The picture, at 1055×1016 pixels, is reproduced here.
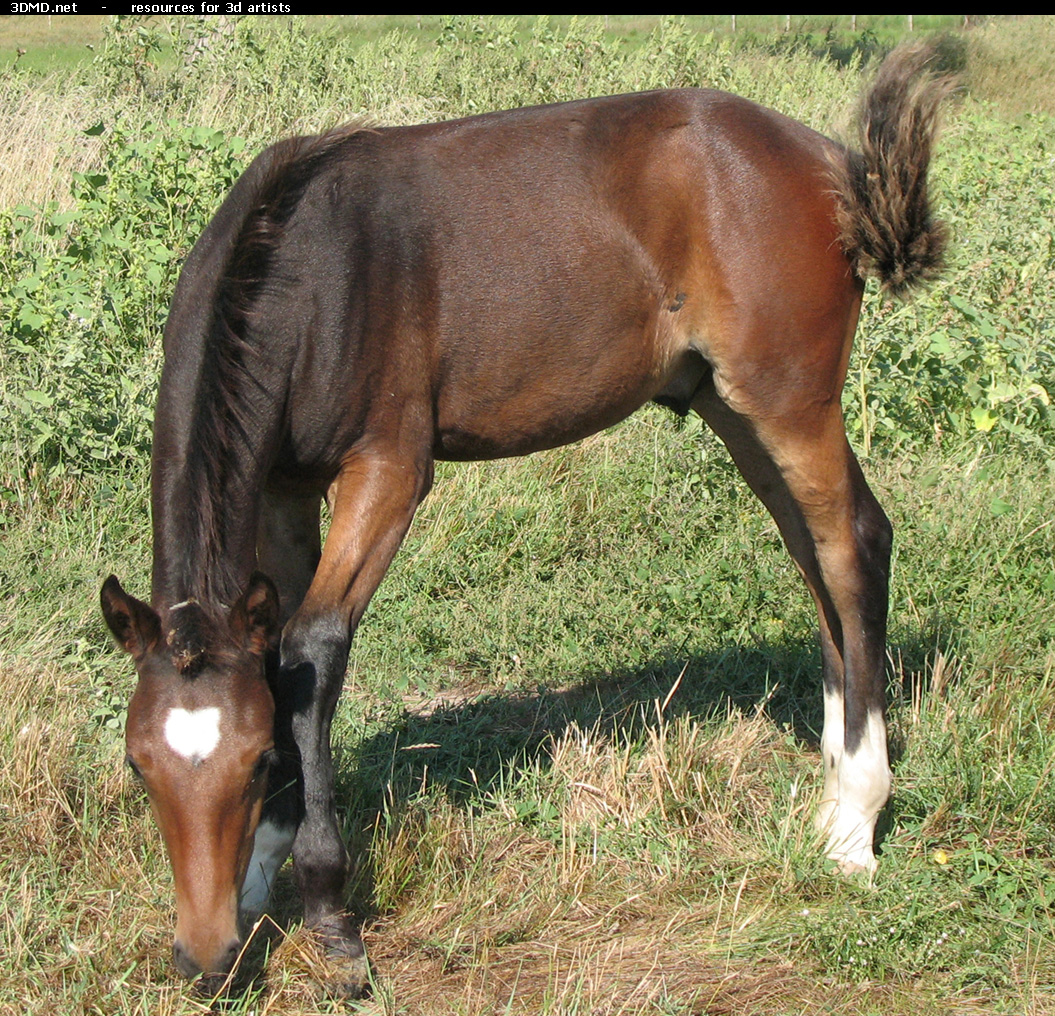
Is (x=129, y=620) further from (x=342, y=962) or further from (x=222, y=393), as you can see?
(x=342, y=962)

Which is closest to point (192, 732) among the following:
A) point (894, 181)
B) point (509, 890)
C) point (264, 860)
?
point (264, 860)

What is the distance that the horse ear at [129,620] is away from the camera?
267 cm

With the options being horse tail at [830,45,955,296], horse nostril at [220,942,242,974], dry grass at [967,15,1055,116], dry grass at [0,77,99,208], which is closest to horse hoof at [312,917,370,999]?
horse nostril at [220,942,242,974]

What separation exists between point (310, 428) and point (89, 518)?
2.75m

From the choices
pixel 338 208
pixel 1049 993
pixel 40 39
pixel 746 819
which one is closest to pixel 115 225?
pixel 338 208

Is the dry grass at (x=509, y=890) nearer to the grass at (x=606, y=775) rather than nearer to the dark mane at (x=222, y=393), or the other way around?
the grass at (x=606, y=775)

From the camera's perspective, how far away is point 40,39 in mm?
25000

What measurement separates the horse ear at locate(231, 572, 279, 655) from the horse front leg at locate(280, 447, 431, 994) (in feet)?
0.86

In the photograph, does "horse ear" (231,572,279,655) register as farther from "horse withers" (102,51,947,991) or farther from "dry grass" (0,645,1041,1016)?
"dry grass" (0,645,1041,1016)

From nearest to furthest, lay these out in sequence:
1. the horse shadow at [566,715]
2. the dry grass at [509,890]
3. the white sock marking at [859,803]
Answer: the dry grass at [509,890]
the white sock marking at [859,803]
the horse shadow at [566,715]

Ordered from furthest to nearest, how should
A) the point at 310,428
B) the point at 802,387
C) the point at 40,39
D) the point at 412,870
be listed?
the point at 40,39, the point at 802,387, the point at 412,870, the point at 310,428

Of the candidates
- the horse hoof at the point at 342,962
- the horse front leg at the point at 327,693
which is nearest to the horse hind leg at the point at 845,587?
the horse front leg at the point at 327,693

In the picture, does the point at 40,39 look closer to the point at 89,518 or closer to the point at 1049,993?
the point at 89,518

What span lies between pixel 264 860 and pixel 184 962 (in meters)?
0.47
